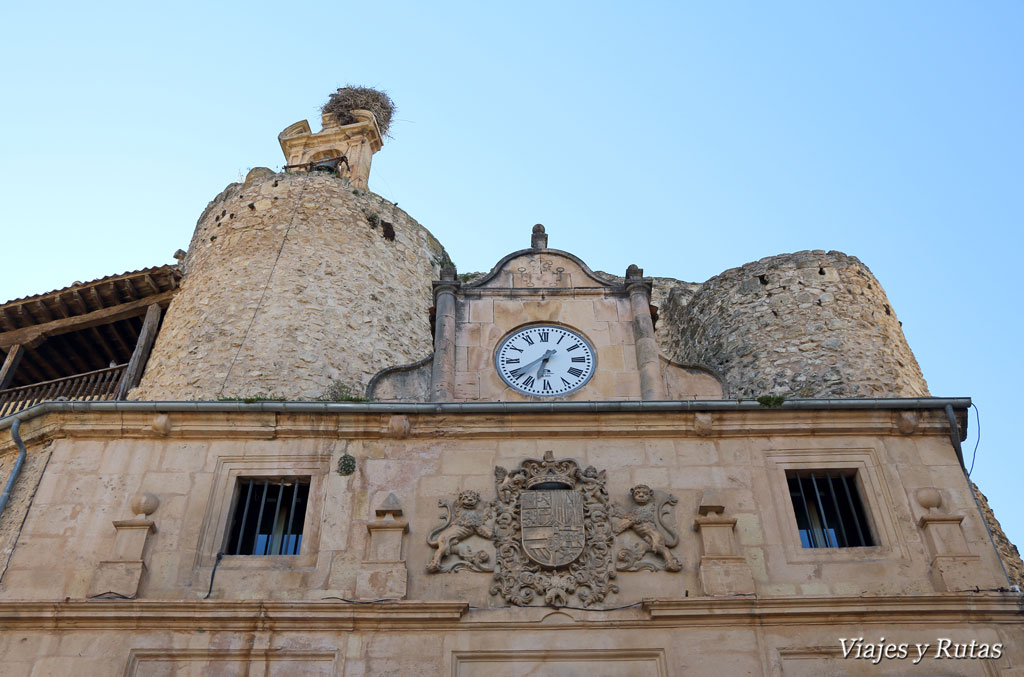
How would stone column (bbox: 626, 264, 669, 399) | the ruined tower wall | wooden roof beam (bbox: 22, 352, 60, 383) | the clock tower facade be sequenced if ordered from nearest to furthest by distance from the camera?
1. stone column (bbox: 626, 264, 669, 399)
2. the clock tower facade
3. wooden roof beam (bbox: 22, 352, 60, 383)
4. the ruined tower wall

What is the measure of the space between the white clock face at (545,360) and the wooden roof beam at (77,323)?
10.0 meters

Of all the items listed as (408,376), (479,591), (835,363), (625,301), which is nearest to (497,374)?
(408,376)

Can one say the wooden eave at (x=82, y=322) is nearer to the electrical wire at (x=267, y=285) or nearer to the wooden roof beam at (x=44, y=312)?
the wooden roof beam at (x=44, y=312)

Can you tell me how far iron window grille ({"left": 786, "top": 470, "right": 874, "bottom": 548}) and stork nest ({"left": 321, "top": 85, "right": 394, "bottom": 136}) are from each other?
19.9 meters

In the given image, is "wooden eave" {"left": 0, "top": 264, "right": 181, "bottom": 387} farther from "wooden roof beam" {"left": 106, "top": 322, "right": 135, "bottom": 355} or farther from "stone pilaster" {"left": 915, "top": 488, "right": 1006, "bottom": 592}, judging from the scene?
"stone pilaster" {"left": 915, "top": 488, "right": 1006, "bottom": 592}

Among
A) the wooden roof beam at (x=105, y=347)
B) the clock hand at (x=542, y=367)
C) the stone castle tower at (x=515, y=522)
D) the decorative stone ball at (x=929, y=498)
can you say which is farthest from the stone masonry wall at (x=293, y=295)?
the decorative stone ball at (x=929, y=498)

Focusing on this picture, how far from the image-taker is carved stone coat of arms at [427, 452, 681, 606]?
10016 mm

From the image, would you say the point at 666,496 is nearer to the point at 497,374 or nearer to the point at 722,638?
the point at 722,638

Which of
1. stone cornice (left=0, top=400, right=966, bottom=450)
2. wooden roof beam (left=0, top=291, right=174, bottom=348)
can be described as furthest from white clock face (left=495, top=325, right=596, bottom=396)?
wooden roof beam (left=0, top=291, right=174, bottom=348)

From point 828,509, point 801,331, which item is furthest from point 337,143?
point 828,509

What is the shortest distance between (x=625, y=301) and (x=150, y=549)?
676cm

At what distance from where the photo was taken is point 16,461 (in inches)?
453

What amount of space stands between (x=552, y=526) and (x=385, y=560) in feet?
5.92

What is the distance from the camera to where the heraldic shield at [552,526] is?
10.2 metres
